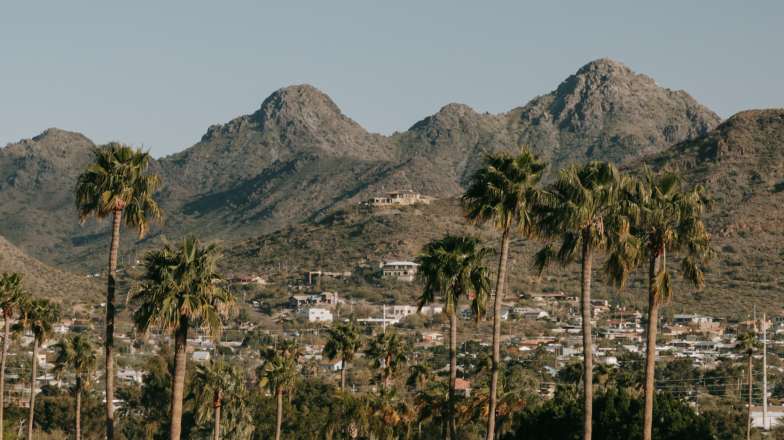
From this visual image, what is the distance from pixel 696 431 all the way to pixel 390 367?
24.6 m

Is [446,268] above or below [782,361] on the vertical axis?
above

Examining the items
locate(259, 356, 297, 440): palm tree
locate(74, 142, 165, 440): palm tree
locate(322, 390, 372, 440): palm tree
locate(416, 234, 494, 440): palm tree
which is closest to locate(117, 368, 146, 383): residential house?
locate(259, 356, 297, 440): palm tree

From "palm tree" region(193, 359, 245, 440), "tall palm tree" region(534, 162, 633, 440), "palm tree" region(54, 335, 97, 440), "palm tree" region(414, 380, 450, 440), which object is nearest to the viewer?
"tall palm tree" region(534, 162, 633, 440)

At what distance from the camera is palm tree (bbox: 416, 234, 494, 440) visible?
1282 inches

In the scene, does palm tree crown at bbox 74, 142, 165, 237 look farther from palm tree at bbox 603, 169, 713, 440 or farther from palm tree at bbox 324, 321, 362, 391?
palm tree at bbox 324, 321, 362, 391

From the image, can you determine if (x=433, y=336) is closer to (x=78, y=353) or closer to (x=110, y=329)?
(x=78, y=353)

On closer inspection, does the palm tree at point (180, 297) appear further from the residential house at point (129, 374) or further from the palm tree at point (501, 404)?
the residential house at point (129, 374)

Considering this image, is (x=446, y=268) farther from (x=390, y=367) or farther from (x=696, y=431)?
(x=390, y=367)

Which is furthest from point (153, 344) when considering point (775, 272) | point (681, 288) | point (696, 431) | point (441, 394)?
point (696, 431)

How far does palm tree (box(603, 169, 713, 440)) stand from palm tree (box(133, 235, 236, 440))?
1177cm

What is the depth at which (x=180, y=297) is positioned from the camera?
2622 cm

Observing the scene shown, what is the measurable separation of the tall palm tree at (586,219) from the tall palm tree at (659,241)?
1.99 feet

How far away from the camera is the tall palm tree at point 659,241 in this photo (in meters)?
27.3

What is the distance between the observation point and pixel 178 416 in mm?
25953
